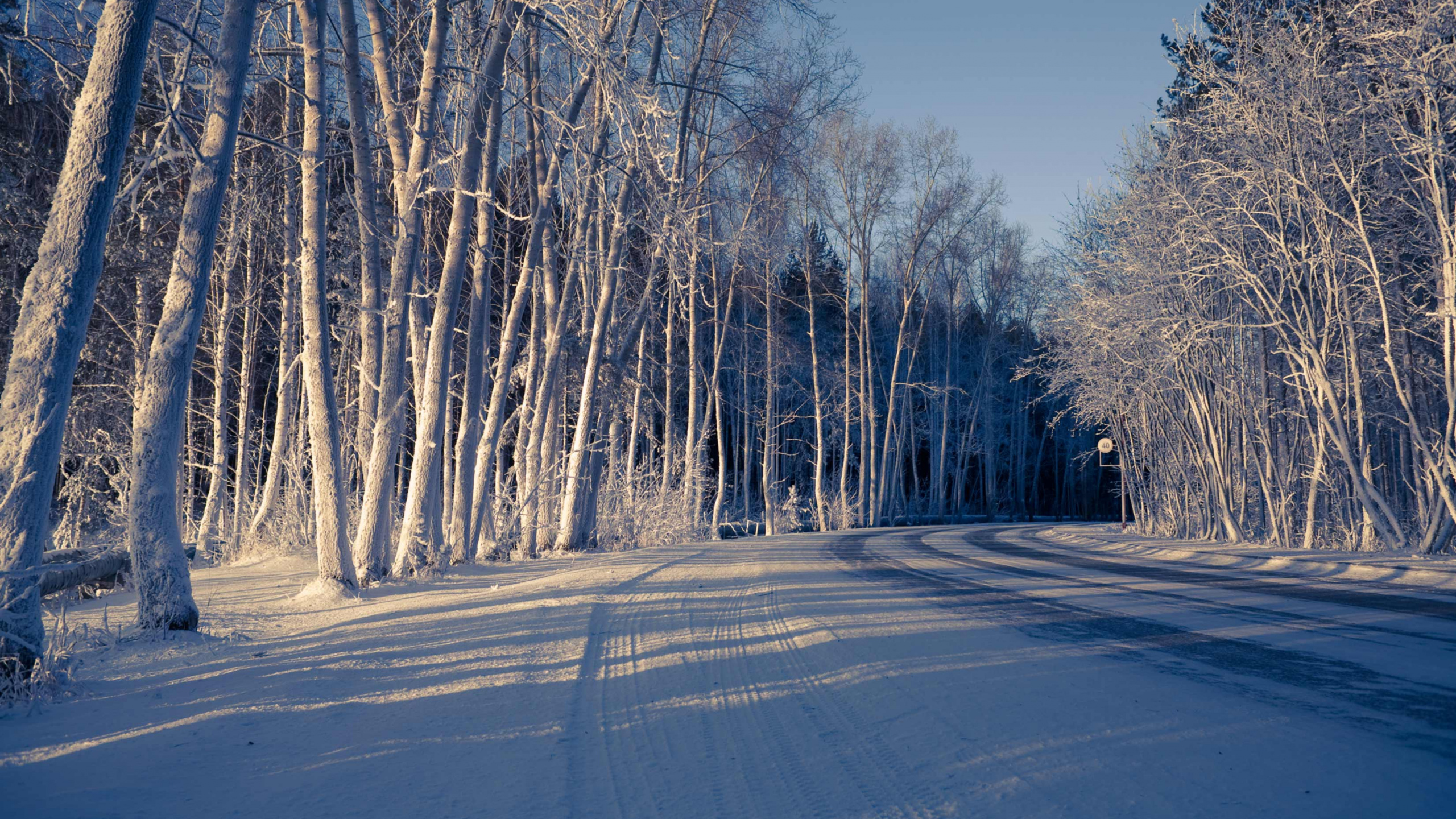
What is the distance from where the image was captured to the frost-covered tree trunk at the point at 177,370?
19.6ft

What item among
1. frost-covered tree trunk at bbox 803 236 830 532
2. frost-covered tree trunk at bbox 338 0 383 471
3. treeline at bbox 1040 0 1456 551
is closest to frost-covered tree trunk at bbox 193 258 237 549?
frost-covered tree trunk at bbox 338 0 383 471

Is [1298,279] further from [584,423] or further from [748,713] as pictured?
[748,713]

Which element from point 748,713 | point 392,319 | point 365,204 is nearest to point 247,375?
point 365,204

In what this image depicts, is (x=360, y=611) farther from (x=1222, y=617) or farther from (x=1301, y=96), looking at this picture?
(x=1301, y=96)

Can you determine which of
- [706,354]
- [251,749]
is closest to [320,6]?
[251,749]

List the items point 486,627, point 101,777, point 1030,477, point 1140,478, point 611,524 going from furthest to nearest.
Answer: point 1030,477 → point 1140,478 → point 611,524 → point 486,627 → point 101,777

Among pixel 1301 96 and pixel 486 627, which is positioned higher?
pixel 1301 96

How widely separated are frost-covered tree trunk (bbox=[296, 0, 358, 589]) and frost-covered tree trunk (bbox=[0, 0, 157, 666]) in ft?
10.9

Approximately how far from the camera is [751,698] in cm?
451

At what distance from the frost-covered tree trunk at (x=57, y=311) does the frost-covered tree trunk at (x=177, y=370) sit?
131cm

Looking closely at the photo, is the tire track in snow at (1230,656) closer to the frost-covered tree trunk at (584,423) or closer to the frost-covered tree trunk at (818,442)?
the frost-covered tree trunk at (584,423)

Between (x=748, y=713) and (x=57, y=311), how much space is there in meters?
4.47

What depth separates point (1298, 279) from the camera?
1638 cm

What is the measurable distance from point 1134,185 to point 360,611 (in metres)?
20.6
